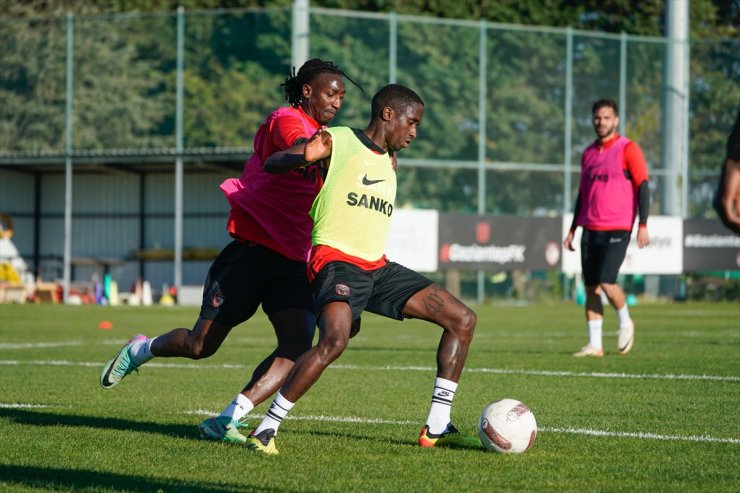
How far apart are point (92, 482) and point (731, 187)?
2926 millimetres

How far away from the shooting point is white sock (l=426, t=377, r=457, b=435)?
6664 millimetres

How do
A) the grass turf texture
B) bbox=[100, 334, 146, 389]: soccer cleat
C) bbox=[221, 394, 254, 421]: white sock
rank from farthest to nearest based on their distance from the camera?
bbox=[100, 334, 146, 389]: soccer cleat → bbox=[221, 394, 254, 421]: white sock → the grass turf texture

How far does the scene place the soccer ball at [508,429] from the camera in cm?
638

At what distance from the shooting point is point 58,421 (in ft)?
25.2

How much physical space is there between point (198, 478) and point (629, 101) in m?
29.3

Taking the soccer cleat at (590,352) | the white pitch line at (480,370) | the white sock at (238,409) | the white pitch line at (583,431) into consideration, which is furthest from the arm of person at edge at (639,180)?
the white sock at (238,409)

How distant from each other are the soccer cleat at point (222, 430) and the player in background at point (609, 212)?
676 cm

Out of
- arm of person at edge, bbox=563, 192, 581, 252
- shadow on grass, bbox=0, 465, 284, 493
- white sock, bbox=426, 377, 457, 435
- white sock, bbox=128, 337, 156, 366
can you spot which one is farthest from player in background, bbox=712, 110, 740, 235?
arm of person at edge, bbox=563, 192, 581, 252

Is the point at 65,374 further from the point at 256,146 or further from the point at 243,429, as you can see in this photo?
the point at 256,146

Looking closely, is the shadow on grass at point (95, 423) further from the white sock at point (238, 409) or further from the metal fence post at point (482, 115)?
the metal fence post at point (482, 115)

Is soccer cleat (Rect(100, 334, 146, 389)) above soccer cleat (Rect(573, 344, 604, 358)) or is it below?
above

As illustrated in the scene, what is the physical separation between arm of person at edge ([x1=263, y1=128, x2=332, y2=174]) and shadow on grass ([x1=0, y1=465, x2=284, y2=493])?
1.63 meters

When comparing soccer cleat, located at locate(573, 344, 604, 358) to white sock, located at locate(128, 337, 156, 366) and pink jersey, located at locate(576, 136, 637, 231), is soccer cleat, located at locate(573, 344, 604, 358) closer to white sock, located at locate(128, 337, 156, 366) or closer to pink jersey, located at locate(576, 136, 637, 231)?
pink jersey, located at locate(576, 136, 637, 231)

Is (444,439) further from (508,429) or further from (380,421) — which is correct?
(380,421)
